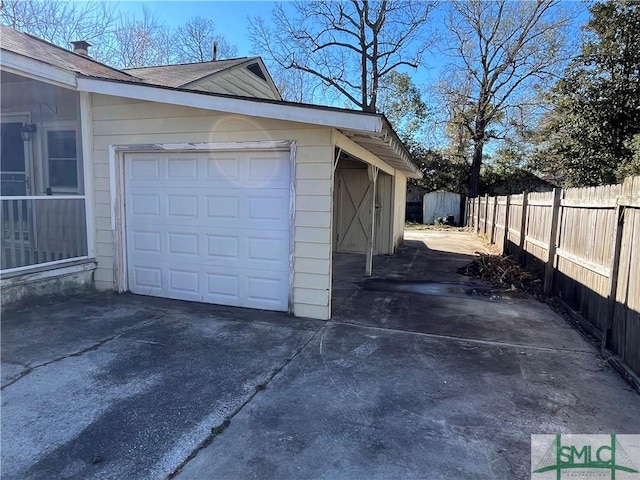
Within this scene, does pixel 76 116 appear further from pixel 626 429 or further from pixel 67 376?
pixel 626 429

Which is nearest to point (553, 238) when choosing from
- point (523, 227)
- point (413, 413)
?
point (523, 227)

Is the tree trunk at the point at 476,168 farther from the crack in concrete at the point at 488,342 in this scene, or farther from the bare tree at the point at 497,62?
the crack in concrete at the point at 488,342

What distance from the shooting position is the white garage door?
5.21 m

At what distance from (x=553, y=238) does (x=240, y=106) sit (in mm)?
5207

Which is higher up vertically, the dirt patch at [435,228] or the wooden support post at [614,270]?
the wooden support post at [614,270]

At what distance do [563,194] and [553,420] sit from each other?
4435 mm

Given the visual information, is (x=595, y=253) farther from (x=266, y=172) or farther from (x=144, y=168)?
(x=144, y=168)

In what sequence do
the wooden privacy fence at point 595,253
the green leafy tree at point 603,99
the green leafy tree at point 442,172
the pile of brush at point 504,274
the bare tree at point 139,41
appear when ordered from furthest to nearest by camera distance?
the green leafy tree at point 442,172
the bare tree at point 139,41
the green leafy tree at point 603,99
the pile of brush at point 504,274
the wooden privacy fence at point 595,253

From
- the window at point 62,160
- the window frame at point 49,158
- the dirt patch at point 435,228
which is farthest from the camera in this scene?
the dirt patch at point 435,228

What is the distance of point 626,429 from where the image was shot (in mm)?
2697

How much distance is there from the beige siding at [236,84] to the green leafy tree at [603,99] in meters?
10.9

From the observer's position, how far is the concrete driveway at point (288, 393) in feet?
7.59

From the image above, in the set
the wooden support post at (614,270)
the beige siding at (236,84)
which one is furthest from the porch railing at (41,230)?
the wooden support post at (614,270)

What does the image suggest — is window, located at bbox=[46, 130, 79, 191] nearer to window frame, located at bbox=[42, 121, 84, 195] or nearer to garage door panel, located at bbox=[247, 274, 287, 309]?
window frame, located at bbox=[42, 121, 84, 195]
